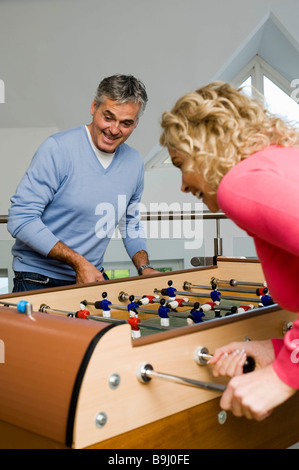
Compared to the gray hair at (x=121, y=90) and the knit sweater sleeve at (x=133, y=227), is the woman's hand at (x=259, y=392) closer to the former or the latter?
the gray hair at (x=121, y=90)

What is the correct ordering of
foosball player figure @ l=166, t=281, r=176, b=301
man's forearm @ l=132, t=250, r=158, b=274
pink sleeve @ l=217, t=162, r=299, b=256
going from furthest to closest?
man's forearm @ l=132, t=250, r=158, b=274
foosball player figure @ l=166, t=281, r=176, b=301
pink sleeve @ l=217, t=162, r=299, b=256

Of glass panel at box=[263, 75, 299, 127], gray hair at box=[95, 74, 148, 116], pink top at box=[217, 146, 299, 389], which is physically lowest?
pink top at box=[217, 146, 299, 389]

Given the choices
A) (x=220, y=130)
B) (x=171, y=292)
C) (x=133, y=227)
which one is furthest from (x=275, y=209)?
(x=133, y=227)

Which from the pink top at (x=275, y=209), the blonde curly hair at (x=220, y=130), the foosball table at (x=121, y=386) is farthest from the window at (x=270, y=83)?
the pink top at (x=275, y=209)

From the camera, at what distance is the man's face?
2.36m

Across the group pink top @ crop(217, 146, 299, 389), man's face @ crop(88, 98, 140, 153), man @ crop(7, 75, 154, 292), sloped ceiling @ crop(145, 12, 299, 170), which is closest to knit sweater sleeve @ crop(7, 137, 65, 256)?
man @ crop(7, 75, 154, 292)

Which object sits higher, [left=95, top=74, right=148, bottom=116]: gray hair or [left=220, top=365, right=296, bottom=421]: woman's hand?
[left=95, top=74, right=148, bottom=116]: gray hair

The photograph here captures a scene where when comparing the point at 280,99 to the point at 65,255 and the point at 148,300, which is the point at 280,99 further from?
the point at 148,300

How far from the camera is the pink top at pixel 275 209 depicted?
947 millimetres

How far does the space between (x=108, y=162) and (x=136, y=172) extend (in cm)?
17

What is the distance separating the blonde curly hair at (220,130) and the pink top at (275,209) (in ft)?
0.17

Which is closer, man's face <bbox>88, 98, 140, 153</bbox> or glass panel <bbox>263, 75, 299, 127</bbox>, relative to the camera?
man's face <bbox>88, 98, 140, 153</bbox>

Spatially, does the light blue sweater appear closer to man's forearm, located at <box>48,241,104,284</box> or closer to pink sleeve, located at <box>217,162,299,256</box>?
man's forearm, located at <box>48,241,104,284</box>
